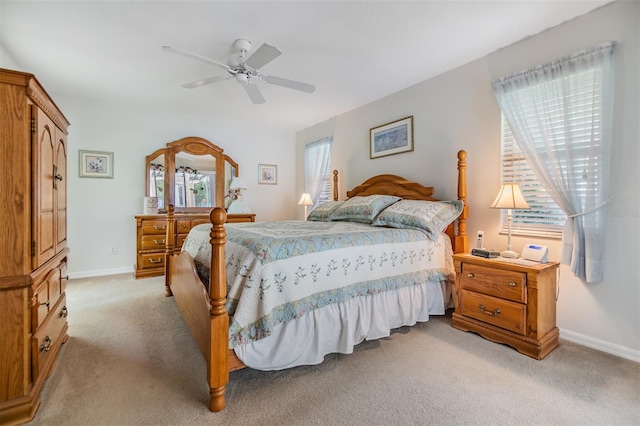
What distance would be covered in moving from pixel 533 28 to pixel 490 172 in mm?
1183

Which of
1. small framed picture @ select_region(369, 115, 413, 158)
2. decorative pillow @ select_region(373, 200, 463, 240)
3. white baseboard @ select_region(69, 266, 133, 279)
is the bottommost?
white baseboard @ select_region(69, 266, 133, 279)

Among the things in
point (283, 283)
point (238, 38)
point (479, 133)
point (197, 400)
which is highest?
point (238, 38)

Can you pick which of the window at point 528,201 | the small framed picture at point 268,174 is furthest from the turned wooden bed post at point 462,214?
the small framed picture at point 268,174

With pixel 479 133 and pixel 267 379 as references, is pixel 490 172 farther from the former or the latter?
pixel 267 379

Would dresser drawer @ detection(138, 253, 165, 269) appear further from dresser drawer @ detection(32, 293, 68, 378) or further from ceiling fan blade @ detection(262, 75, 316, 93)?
ceiling fan blade @ detection(262, 75, 316, 93)

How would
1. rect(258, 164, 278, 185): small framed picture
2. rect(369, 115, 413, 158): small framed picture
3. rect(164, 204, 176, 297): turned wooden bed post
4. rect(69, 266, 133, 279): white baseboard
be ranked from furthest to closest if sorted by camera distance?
rect(258, 164, 278, 185): small framed picture < rect(69, 266, 133, 279): white baseboard < rect(369, 115, 413, 158): small framed picture < rect(164, 204, 176, 297): turned wooden bed post

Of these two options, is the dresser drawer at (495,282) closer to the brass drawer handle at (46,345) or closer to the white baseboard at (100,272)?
the brass drawer handle at (46,345)

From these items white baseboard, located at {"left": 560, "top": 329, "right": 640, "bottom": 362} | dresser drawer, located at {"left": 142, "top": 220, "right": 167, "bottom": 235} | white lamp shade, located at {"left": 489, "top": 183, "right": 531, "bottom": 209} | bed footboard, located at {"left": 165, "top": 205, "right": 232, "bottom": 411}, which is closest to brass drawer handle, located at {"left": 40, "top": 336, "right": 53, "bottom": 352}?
bed footboard, located at {"left": 165, "top": 205, "right": 232, "bottom": 411}

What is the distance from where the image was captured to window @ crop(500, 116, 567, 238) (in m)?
2.34

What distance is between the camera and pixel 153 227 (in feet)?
13.4

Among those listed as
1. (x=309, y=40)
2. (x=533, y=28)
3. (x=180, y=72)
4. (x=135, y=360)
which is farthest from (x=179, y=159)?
(x=533, y=28)

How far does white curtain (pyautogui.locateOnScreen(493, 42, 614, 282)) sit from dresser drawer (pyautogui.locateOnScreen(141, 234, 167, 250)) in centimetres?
439

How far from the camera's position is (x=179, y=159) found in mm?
4633

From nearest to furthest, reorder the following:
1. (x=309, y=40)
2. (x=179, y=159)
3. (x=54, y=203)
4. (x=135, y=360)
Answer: (x=54, y=203) < (x=135, y=360) < (x=309, y=40) < (x=179, y=159)
